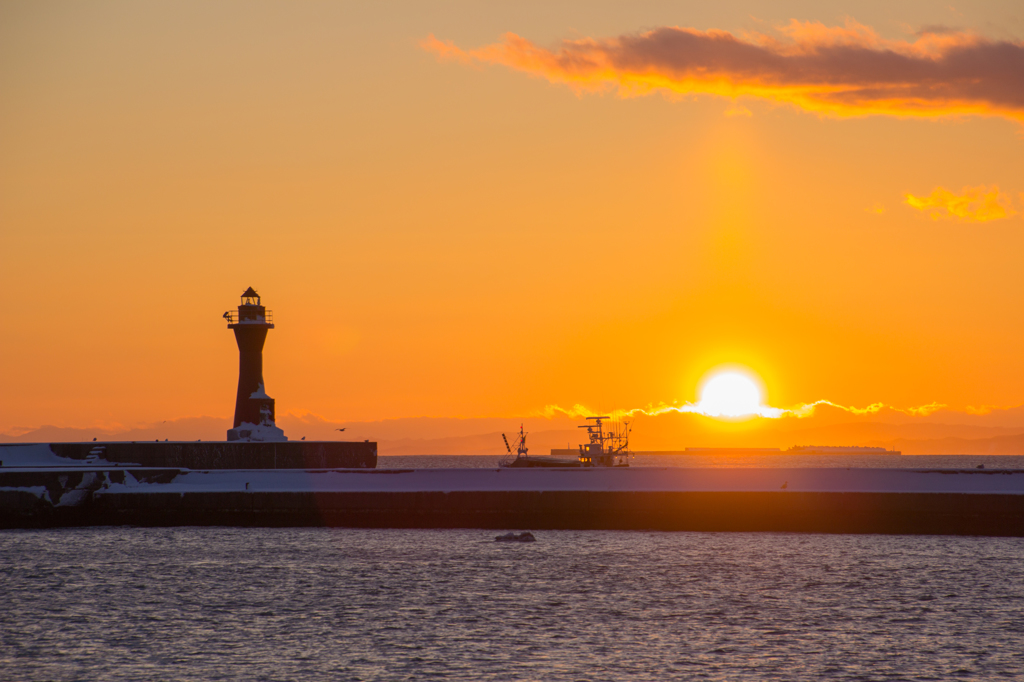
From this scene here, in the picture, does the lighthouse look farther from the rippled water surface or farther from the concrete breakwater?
the rippled water surface

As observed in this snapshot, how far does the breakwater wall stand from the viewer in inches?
2908

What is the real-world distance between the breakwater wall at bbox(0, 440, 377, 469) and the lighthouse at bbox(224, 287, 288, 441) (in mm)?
3074

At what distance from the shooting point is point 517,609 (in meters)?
32.9

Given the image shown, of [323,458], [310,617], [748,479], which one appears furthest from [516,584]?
[323,458]

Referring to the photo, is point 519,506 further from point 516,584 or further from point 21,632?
point 21,632

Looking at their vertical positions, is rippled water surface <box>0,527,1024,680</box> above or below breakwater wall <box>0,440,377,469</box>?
below

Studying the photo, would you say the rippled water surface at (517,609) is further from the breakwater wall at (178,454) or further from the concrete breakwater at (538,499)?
the breakwater wall at (178,454)

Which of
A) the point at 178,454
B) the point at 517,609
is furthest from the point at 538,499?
the point at 178,454

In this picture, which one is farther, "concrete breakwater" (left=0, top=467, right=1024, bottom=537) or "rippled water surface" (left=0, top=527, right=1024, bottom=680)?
"concrete breakwater" (left=0, top=467, right=1024, bottom=537)

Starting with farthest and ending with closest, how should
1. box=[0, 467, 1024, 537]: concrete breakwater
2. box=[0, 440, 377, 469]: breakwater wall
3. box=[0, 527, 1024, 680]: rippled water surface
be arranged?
box=[0, 440, 377, 469]: breakwater wall < box=[0, 467, 1024, 537]: concrete breakwater < box=[0, 527, 1024, 680]: rippled water surface

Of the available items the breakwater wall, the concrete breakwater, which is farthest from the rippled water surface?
the breakwater wall

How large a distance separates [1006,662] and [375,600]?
18.9 meters

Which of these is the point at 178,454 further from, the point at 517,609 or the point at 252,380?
the point at 517,609

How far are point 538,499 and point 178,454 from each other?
3071cm
